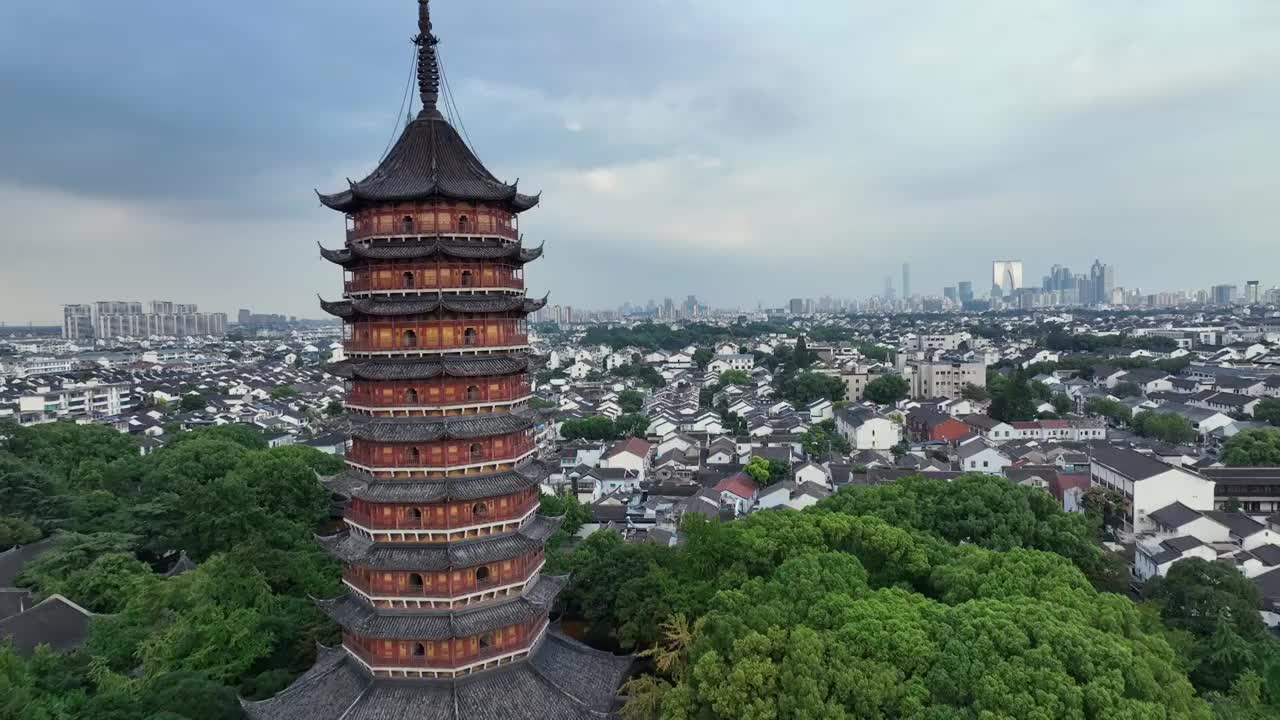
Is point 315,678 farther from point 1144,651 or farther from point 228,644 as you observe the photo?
point 1144,651

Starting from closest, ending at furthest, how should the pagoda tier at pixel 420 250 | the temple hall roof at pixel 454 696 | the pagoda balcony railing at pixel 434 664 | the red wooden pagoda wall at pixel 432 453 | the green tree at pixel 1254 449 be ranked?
the temple hall roof at pixel 454 696 < the pagoda tier at pixel 420 250 < the pagoda balcony railing at pixel 434 664 < the red wooden pagoda wall at pixel 432 453 < the green tree at pixel 1254 449

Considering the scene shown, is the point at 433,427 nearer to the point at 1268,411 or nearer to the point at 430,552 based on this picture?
the point at 430,552

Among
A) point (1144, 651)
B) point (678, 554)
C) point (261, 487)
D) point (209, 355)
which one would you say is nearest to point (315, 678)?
point (678, 554)

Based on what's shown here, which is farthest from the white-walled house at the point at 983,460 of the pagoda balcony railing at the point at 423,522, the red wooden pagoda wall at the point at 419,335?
the red wooden pagoda wall at the point at 419,335

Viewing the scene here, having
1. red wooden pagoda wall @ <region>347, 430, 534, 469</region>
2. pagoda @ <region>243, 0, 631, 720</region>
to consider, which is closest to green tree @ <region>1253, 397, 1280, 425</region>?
pagoda @ <region>243, 0, 631, 720</region>

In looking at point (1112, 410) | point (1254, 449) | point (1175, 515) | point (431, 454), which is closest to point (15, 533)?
point (431, 454)

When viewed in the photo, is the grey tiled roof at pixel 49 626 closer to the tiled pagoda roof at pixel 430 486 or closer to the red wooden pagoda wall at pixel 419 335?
the tiled pagoda roof at pixel 430 486
